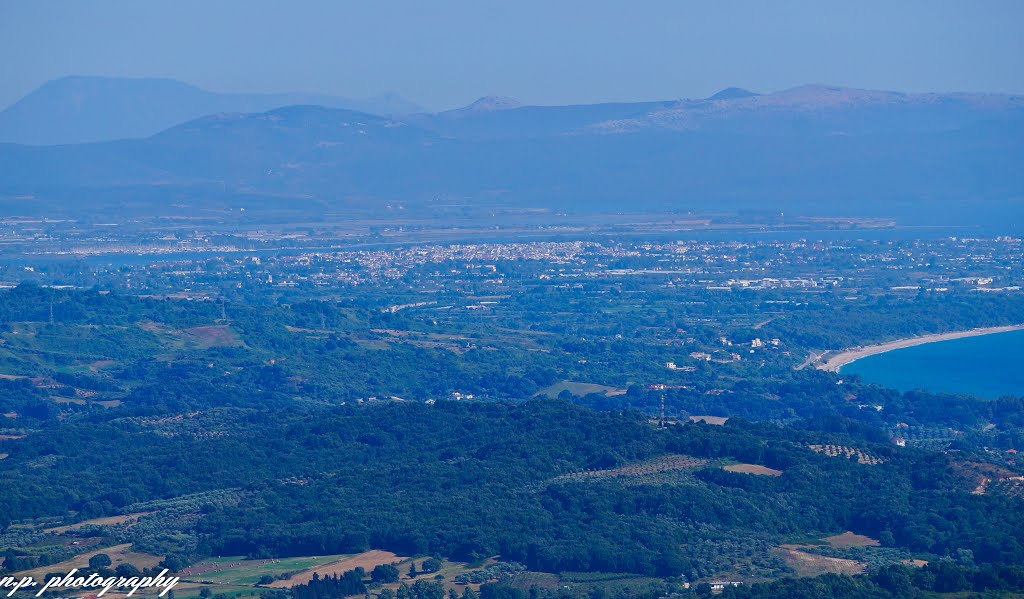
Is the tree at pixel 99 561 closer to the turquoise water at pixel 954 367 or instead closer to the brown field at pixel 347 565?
the brown field at pixel 347 565

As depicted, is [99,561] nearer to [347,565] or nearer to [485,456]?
[347,565]

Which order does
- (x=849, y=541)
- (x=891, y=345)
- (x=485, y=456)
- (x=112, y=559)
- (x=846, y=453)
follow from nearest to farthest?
(x=112, y=559), (x=849, y=541), (x=846, y=453), (x=485, y=456), (x=891, y=345)

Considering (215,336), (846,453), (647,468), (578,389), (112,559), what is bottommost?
(578,389)

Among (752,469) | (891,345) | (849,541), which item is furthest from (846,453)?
(891,345)

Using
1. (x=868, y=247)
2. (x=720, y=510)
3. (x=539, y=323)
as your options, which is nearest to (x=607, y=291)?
(x=539, y=323)

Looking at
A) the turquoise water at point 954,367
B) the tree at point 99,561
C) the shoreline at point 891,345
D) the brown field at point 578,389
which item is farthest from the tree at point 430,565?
the shoreline at point 891,345

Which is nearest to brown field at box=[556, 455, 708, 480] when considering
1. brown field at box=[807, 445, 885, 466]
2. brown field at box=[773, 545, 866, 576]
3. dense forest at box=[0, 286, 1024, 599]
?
dense forest at box=[0, 286, 1024, 599]
